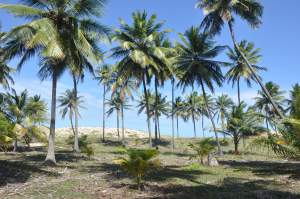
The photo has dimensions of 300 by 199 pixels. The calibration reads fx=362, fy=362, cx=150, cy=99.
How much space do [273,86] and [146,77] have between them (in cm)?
2755

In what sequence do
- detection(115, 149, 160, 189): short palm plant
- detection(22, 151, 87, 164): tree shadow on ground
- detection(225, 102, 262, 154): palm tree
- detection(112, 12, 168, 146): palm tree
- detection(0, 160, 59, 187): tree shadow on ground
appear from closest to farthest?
1. detection(115, 149, 160, 189): short palm plant
2. detection(0, 160, 59, 187): tree shadow on ground
3. detection(22, 151, 87, 164): tree shadow on ground
4. detection(112, 12, 168, 146): palm tree
5. detection(225, 102, 262, 154): palm tree

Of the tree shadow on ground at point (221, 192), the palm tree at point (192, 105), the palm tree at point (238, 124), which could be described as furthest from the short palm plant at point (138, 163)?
the palm tree at point (192, 105)

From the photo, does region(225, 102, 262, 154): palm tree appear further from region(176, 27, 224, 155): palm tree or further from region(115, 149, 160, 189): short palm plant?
region(115, 149, 160, 189): short palm plant

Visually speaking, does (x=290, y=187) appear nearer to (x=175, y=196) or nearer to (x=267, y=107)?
(x=175, y=196)

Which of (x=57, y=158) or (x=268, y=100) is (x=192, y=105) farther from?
(x=57, y=158)

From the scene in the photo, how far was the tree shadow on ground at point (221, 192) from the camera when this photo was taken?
12.5 meters

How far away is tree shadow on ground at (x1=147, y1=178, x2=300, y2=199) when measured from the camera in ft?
41.1

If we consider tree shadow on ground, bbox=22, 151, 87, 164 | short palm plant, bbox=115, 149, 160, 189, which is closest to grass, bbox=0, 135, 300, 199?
short palm plant, bbox=115, 149, 160, 189

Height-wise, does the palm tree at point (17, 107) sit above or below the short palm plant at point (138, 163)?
above

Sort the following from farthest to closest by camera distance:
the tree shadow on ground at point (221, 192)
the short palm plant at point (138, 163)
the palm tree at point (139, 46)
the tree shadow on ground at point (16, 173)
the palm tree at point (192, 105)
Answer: the palm tree at point (192, 105)
the palm tree at point (139, 46)
the tree shadow on ground at point (16, 173)
the short palm plant at point (138, 163)
the tree shadow on ground at point (221, 192)

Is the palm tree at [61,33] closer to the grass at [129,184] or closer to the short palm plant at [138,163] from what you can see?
the grass at [129,184]

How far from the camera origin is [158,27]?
31.3 meters

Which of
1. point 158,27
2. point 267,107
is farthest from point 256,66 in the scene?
point 158,27

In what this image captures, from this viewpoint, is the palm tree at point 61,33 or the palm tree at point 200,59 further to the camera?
the palm tree at point 200,59
